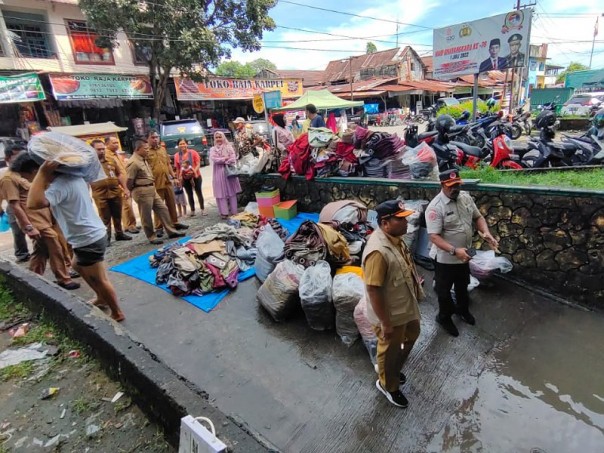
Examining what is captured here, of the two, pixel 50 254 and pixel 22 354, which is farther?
pixel 50 254

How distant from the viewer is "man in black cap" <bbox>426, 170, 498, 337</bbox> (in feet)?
9.64

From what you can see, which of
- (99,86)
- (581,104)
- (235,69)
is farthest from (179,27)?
(235,69)

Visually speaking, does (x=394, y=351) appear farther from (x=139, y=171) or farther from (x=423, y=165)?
(x=139, y=171)

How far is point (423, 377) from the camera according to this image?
2754 mm

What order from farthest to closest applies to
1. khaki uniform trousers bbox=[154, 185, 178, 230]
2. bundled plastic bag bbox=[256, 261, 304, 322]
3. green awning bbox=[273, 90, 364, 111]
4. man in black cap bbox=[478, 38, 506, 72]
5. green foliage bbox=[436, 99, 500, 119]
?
green awning bbox=[273, 90, 364, 111], green foliage bbox=[436, 99, 500, 119], man in black cap bbox=[478, 38, 506, 72], khaki uniform trousers bbox=[154, 185, 178, 230], bundled plastic bag bbox=[256, 261, 304, 322]

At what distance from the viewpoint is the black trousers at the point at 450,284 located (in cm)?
317

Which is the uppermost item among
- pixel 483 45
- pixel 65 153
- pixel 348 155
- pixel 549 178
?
pixel 483 45

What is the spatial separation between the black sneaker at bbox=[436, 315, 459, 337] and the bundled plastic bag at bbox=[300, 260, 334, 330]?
104cm

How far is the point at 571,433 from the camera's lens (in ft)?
7.29

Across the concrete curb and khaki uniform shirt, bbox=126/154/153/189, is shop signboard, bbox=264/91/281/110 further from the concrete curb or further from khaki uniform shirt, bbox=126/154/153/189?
the concrete curb

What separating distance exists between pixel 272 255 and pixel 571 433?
301 cm

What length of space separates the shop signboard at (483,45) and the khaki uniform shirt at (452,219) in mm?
11585

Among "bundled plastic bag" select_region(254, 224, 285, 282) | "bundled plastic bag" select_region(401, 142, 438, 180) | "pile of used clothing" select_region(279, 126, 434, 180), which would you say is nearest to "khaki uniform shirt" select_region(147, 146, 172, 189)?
"pile of used clothing" select_region(279, 126, 434, 180)

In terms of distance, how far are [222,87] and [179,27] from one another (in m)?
5.76
